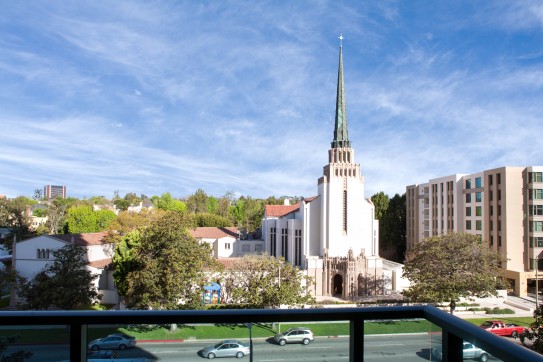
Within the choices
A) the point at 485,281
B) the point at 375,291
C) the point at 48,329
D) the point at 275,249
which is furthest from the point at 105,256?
the point at 48,329

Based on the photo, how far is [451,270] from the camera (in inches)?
778

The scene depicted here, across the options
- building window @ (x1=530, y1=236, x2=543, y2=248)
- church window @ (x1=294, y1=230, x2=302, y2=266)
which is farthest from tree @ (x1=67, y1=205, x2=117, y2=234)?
building window @ (x1=530, y1=236, x2=543, y2=248)

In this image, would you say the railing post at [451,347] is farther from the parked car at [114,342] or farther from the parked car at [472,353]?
the parked car at [114,342]

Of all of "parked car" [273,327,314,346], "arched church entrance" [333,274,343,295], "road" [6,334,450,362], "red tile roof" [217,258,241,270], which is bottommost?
"arched church entrance" [333,274,343,295]

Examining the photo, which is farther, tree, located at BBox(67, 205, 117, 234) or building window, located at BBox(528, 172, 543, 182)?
tree, located at BBox(67, 205, 117, 234)

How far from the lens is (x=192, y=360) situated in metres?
1.78

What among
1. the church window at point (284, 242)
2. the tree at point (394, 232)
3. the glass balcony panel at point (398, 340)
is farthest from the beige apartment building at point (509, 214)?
the glass balcony panel at point (398, 340)

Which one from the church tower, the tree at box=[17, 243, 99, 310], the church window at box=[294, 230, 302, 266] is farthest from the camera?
the church window at box=[294, 230, 302, 266]

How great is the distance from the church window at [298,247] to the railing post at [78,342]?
29.8 metres

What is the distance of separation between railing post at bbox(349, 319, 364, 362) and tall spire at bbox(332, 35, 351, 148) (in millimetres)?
31071

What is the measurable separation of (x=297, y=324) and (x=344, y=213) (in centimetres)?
2837

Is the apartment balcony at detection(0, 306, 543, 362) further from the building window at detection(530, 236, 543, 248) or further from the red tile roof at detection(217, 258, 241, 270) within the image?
the building window at detection(530, 236, 543, 248)

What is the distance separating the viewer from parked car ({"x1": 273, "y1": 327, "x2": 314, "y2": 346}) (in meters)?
1.81

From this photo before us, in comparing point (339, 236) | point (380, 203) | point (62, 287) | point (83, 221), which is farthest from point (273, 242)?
point (83, 221)
